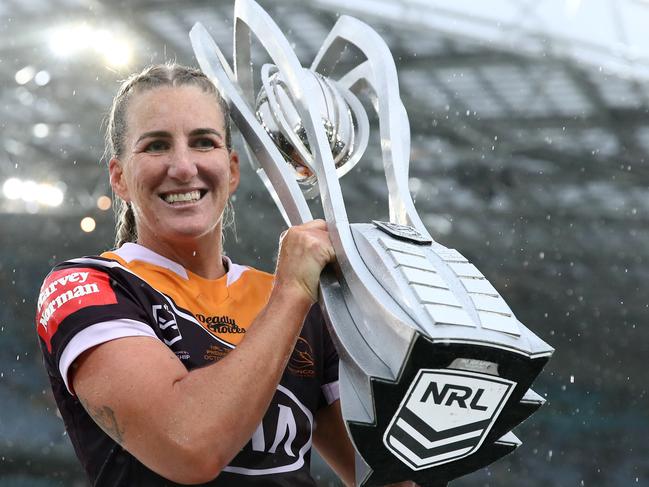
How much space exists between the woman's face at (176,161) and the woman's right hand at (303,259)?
172mm

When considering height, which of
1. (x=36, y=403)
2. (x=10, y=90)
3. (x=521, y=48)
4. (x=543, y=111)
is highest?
(x=521, y=48)

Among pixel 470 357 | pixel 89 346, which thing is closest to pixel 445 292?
pixel 470 357

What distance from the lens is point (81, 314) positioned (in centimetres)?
100

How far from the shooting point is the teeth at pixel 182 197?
3.84ft

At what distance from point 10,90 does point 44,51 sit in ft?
1.74

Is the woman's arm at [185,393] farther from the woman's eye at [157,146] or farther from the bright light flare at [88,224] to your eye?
the bright light flare at [88,224]

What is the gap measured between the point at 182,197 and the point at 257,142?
0.18 m

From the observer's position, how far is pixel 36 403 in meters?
7.54

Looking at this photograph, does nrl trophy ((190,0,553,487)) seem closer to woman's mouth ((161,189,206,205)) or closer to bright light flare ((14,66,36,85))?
woman's mouth ((161,189,206,205))

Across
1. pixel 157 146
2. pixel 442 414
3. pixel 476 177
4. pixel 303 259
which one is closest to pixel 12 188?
pixel 476 177

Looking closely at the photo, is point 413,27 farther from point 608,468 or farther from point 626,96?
point 608,468

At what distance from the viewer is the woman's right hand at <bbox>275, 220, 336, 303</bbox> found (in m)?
1.02

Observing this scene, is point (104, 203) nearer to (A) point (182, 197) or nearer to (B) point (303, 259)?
(A) point (182, 197)

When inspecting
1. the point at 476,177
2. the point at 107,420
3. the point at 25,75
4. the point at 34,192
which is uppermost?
the point at 107,420
